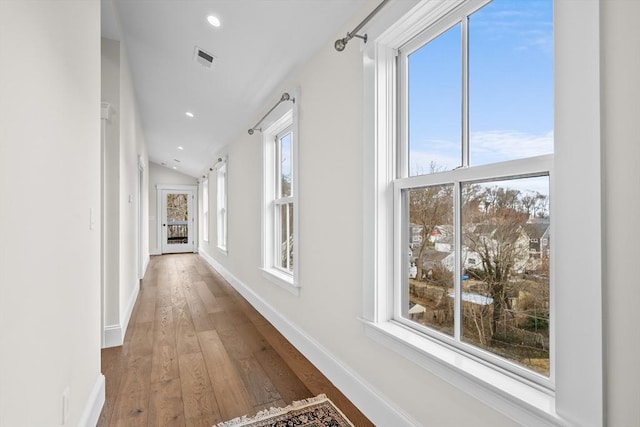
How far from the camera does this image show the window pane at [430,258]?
1.56m

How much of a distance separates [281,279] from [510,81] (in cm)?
243

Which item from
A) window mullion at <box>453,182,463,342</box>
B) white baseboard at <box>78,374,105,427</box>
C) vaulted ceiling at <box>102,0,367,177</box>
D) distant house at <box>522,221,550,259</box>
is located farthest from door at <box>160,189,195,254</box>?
distant house at <box>522,221,550,259</box>

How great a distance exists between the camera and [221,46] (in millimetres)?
2766

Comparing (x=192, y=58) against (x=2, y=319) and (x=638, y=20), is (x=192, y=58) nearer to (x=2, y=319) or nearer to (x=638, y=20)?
(x=2, y=319)

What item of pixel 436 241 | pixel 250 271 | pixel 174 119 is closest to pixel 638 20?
pixel 436 241

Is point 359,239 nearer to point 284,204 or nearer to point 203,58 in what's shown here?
point 284,204

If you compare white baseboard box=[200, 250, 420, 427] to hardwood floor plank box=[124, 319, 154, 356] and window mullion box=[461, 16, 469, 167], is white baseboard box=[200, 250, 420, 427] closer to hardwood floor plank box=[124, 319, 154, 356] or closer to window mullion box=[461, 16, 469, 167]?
hardwood floor plank box=[124, 319, 154, 356]

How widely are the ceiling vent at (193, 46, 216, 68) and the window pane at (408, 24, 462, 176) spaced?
1.97 meters

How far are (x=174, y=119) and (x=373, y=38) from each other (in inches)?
171

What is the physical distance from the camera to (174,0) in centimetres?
241

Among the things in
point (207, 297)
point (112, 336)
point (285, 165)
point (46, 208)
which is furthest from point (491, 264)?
point (207, 297)

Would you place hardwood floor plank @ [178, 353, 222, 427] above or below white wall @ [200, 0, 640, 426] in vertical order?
below

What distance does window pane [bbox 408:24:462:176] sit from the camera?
1520mm

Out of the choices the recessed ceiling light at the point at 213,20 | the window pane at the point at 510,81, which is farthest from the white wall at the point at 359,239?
the recessed ceiling light at the point at 213,20
